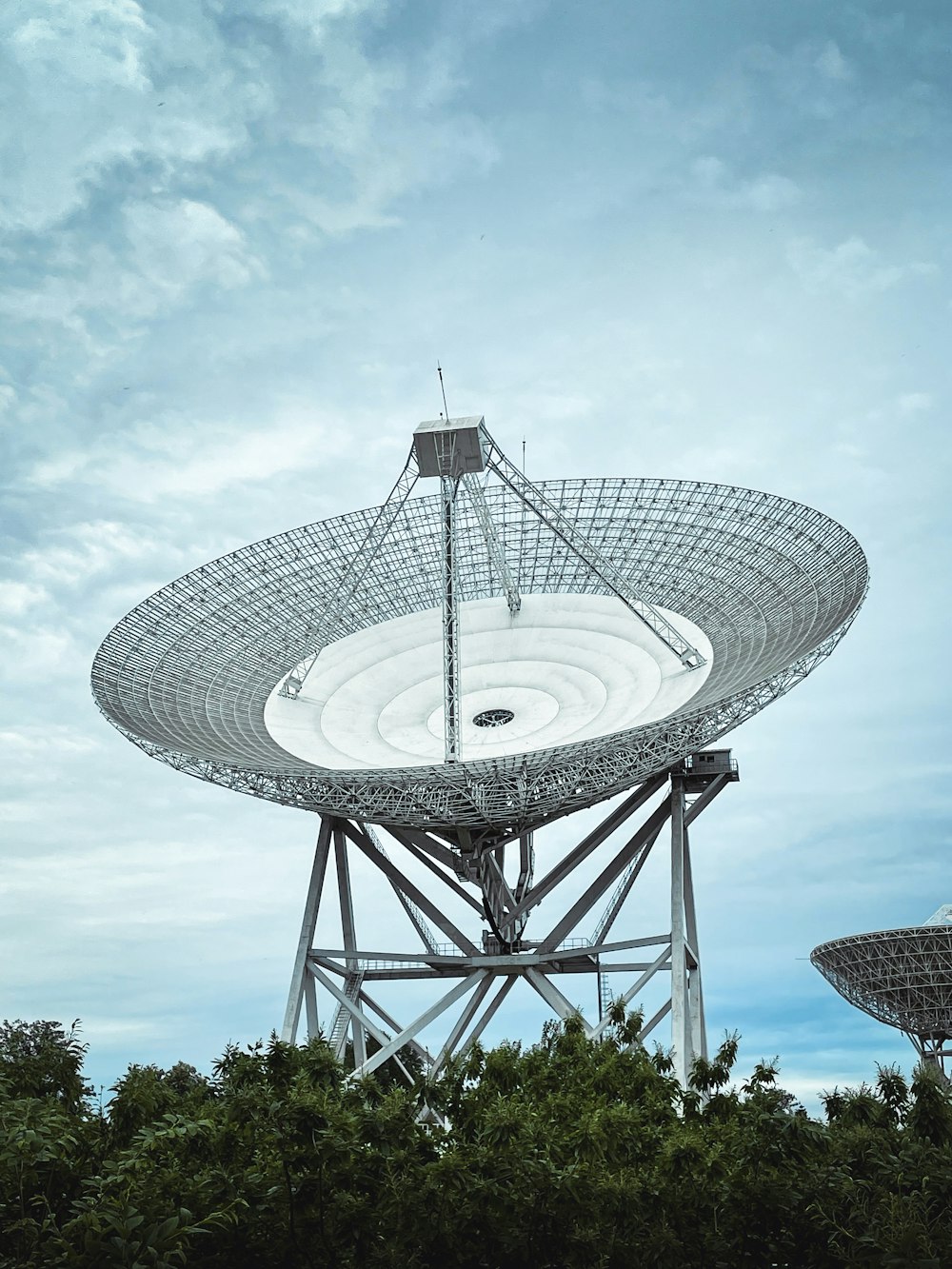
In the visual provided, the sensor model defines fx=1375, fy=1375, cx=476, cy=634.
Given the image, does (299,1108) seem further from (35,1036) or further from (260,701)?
(35,1036)

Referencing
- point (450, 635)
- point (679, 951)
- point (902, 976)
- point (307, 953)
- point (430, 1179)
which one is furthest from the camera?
point (902, 976)

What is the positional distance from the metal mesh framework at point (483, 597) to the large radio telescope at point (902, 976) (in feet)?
79.1

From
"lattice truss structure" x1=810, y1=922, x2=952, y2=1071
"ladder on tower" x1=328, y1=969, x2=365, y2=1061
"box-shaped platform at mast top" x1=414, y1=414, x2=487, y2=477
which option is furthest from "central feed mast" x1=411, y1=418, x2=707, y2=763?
"lattice truss structure" x1=810, y1=922, x2=952, y2=1071

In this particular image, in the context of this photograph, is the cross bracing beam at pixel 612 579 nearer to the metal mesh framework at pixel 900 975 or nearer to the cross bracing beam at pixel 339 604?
the cross bracing beam at pixel 339 604

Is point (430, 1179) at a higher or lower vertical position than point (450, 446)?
lower

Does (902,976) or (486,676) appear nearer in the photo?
(486,676)

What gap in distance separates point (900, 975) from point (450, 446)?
34459 mm

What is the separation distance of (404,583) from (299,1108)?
39.6 metres

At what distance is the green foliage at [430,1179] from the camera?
16391mm

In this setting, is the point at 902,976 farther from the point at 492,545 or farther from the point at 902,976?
the point at 492,545

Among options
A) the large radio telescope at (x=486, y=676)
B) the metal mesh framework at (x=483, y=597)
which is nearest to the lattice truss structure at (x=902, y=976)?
the large radio telescope at (x=486, y=676)

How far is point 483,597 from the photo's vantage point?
56469 mm

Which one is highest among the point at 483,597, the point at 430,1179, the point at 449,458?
the point at 449,458

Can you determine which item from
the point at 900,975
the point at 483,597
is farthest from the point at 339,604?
the point at 900,975
